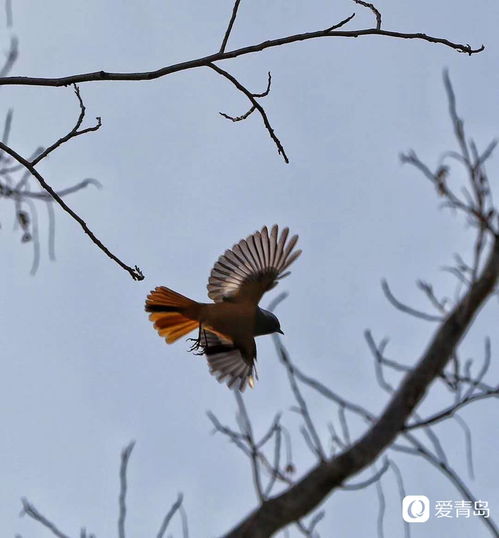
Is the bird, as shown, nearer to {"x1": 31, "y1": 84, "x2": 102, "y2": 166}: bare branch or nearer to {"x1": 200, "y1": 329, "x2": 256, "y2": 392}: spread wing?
{"x1": 200, "y1": 329, "x2": 256, "y2": 392}: spread wing

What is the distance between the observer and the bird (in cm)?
834

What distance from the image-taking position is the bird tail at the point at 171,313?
827cm

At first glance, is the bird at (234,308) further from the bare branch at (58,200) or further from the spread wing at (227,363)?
the bare branch at (58,200)

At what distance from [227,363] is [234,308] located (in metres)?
0.78

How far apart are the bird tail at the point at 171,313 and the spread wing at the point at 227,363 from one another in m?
0.32

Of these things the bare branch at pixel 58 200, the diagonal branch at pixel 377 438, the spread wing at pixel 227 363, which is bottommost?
the diagonal branch at pixel 377 438

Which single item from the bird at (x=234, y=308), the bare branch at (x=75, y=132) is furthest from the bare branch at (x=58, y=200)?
the bird at (x=234, y=308)

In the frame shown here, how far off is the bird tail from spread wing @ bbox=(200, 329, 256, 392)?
1.05 ft

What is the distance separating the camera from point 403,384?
2.87 meters

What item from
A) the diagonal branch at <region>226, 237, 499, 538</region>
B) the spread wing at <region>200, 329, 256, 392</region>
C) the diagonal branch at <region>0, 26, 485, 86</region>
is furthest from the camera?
the spread wing at <region>200, 329, 256, 392</region>

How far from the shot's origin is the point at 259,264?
873 centimetres

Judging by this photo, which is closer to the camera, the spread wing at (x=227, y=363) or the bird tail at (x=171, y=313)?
the bird tail at (x=171, y=313)

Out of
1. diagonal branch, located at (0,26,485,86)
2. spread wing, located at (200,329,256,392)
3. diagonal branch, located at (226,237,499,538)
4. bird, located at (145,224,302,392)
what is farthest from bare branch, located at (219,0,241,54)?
spread wing, located at (200,329,256,392)

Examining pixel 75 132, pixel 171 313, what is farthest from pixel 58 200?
pixel 171 313
